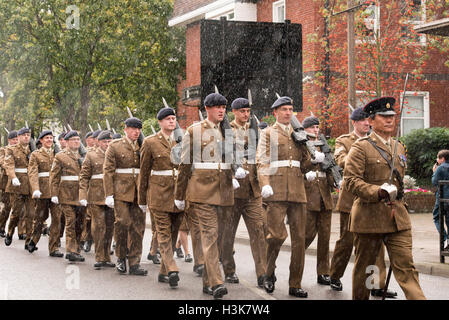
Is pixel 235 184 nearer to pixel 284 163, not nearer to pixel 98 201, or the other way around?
pixel 284 163

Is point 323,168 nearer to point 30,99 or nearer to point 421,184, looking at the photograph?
point 421,184

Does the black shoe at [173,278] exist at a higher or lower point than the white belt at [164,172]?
lower

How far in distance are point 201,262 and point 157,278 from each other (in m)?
0.62

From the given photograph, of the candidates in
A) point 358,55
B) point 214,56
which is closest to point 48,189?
point 214,56

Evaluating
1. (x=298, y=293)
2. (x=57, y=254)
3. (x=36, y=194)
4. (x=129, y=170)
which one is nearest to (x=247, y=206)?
(x=298, y=293)

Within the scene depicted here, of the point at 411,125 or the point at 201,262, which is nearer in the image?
the point at 201,262

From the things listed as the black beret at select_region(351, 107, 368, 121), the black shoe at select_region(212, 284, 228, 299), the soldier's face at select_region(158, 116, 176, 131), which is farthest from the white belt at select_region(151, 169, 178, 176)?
the black beret at select_region(351, 107, 368, 121)

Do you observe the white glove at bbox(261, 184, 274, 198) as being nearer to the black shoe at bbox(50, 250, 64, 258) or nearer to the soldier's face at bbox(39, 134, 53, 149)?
the black shoe at bbox(50, 250, 64, 258)

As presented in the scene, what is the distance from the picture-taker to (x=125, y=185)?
10266mm

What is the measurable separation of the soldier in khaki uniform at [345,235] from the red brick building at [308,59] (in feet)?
43.7

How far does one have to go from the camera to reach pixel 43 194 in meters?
12.9

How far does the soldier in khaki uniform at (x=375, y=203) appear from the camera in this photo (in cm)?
648

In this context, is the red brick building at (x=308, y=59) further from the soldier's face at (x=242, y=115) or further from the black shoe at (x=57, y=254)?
the soldier's face at (x=242, y=115)

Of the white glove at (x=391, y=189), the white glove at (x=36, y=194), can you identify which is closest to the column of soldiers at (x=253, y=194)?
the white glove at (x=391, y=189)
